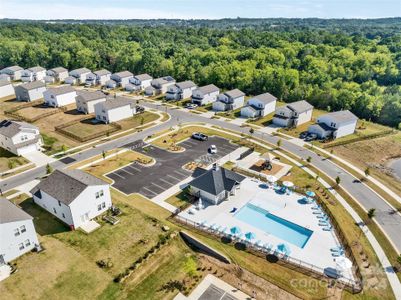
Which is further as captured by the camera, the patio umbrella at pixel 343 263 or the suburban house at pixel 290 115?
the suburban house at pixel 290 115

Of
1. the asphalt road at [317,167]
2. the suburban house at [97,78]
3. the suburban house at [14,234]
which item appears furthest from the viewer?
the suburban house at [97,78]

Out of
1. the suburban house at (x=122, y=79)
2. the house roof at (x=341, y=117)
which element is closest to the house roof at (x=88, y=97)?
the suburban house at (x=122, y=79)

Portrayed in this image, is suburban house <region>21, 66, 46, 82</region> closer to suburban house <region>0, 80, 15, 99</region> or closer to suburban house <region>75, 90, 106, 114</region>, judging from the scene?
suburban house <region>0, 80, 15, 99</region>

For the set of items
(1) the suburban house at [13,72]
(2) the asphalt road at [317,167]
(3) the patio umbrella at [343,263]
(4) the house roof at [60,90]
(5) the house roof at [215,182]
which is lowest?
(2) the asphalt road at [317,167]

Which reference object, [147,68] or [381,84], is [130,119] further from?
[381,84]

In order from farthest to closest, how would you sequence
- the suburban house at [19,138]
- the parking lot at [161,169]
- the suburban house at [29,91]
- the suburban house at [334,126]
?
1. the suburban house at [29,91]
2. the suburban house at [334,126]
3. the suburban house at [19,138]
4. the parking lot at [161,169]

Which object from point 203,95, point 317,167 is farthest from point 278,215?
point 203,95

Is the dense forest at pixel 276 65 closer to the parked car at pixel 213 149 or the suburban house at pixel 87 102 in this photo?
the suburban house at pixel 87 102
